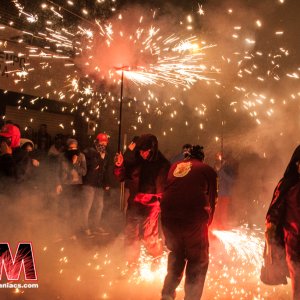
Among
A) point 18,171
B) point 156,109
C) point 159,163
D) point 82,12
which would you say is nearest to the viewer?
point 159,163

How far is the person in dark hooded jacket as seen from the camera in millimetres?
5883

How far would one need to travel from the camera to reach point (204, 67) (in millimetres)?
10984

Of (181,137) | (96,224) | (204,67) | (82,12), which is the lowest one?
(96,224)

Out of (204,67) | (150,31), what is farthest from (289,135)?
(150,31)

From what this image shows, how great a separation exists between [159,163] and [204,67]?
5.62 m

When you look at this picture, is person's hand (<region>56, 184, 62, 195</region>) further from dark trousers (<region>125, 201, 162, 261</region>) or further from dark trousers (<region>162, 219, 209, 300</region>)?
dark trousers (<region>162, 219, 209, 300</region>)

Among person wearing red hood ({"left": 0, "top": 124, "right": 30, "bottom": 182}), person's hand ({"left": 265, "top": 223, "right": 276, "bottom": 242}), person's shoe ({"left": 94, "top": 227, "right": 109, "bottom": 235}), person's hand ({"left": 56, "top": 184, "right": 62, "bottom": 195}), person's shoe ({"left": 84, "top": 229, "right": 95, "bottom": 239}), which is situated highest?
person wearing red hood ({"left": 0, "top": 124, "right": 30, "bottom": 182})

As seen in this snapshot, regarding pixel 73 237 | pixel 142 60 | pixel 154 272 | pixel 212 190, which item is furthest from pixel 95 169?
pixel 212 190

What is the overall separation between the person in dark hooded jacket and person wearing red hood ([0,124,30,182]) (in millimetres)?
1445

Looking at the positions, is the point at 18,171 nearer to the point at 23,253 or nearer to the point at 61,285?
the point at 23,253

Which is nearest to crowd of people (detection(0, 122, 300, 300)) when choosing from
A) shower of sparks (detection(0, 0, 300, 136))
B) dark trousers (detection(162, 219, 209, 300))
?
dark trousers (detection(162, 219, 209, 300))

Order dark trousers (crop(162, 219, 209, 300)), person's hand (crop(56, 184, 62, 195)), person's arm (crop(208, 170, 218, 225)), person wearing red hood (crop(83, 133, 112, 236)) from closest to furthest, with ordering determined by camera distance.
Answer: dark trousers (crop(162, 219, 209, 300)), person's arm (crop(208, 170, 218, 225)), person's hand (crop(56, 184, 62, 195)), person wearing red hood (crop(83, 133, 112, 236))

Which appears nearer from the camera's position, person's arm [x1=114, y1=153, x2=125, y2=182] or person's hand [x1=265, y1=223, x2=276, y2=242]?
person's hand [x1=265, y1=223, x2=276, y2=242]

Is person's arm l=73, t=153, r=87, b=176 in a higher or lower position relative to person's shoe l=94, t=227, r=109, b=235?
higher
